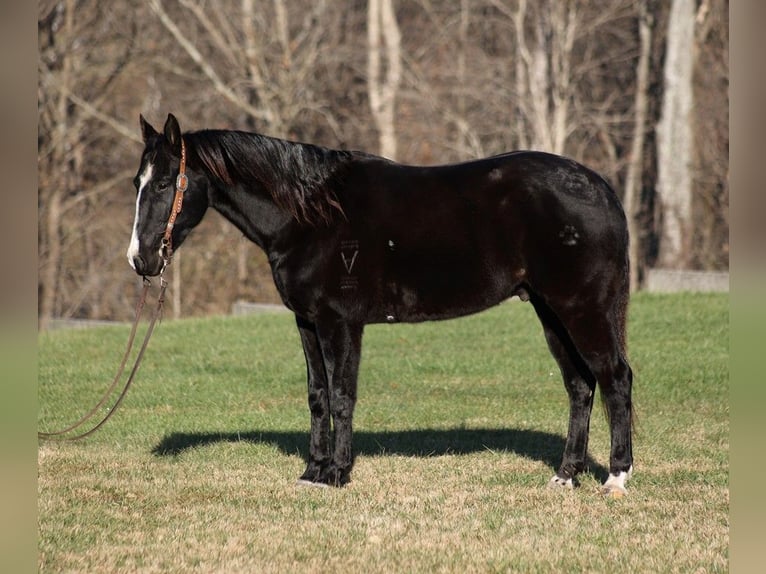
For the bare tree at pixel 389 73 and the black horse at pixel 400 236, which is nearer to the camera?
the black horse at pixel 400 236

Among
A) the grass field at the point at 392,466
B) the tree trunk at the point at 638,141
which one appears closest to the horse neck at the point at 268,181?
the grass field at the point at 392,466

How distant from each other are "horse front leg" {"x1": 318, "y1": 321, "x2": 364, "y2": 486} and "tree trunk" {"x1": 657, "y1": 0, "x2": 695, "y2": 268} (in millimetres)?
16530

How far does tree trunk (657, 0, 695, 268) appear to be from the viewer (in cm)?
2198

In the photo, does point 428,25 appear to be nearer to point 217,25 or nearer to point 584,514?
point 217,25

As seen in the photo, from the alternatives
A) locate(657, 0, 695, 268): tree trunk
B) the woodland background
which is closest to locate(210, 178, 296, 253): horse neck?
the woodland background

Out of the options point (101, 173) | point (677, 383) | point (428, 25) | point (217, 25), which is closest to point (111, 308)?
point (101, 173)

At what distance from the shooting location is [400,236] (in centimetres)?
655

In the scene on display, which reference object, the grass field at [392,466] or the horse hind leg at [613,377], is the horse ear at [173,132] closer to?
the grass field at [392,466]

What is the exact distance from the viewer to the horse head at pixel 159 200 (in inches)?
252

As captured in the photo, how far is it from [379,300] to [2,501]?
152 inches

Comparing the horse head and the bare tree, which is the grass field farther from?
the bare tree

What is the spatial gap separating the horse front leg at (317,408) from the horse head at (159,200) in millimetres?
1041

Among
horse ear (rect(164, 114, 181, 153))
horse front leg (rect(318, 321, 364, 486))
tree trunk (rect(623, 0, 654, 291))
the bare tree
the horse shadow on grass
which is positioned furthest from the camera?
tree trunk (rect(623, 0, 654, 291))

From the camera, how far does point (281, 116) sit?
23484 mm
